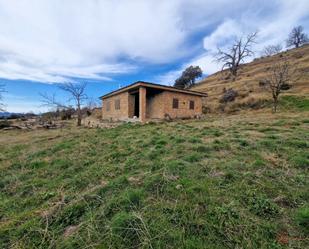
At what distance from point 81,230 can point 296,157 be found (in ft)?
14.0

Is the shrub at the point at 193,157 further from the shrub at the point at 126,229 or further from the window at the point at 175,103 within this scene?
the window at the point at 175,103

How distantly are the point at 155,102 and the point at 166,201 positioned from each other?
1305 cm

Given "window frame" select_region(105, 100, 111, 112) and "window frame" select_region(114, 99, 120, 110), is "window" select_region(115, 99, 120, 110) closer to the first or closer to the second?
"window frame" select_region(114, 99, 120, 110)

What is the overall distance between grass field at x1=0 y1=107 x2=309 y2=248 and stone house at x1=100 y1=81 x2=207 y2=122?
30.3 ft

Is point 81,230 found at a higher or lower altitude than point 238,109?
lower

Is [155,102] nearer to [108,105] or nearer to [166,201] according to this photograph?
[108,105]

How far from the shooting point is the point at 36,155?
6.13 meters

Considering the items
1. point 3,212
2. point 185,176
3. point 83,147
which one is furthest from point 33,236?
point 83,147

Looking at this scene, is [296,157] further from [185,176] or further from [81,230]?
[81,230]

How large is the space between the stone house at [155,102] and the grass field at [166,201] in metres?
9.25

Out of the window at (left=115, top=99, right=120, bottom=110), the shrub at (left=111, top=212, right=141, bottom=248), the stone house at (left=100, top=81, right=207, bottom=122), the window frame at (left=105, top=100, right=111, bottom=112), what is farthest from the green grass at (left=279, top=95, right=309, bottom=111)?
the shrub at (left=111, top=212, right=141, bottom=248)

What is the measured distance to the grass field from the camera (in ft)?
6.79

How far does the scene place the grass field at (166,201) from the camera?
6.79ft

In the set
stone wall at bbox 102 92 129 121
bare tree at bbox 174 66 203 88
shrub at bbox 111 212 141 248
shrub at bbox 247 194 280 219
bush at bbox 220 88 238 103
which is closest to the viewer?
shrub at bbox 111 212 141 248
